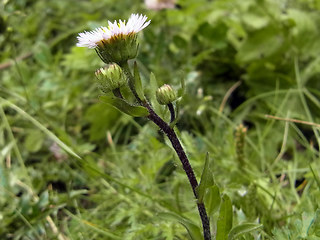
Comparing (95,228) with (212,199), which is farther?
(95,228)

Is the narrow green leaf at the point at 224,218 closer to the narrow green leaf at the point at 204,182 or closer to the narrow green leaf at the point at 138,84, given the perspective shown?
the narrow green leaf at the point at 204,182

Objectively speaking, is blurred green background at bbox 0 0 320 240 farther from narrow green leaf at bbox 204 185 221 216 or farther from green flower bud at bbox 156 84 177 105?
green flower bud at bbox 156 84 177 105

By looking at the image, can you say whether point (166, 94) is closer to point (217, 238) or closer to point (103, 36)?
point (103, 36)

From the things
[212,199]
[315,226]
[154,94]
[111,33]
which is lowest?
[315,226]

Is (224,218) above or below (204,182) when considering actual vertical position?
below

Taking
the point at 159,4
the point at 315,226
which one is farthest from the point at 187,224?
the point at 159,4

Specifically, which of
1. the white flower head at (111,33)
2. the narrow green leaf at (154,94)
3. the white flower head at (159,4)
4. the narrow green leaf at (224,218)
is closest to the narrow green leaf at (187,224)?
the narrow green leaf at (224,218)

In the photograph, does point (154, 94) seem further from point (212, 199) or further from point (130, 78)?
point (212, 199)
